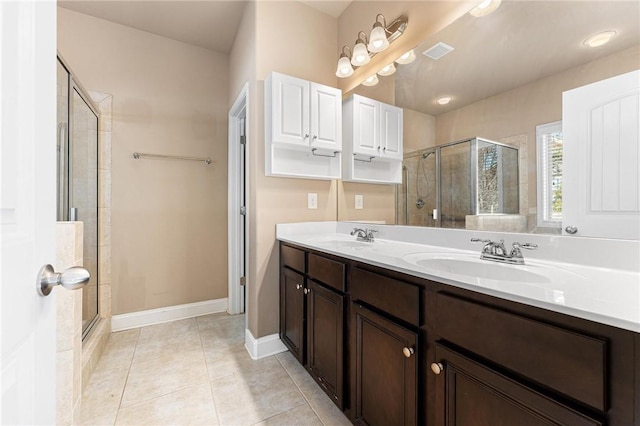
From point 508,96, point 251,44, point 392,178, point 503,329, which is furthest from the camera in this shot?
point 251,44

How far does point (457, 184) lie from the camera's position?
140 centimetres

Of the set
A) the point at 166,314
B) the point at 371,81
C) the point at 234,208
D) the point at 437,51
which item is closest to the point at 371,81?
the point at 371,81

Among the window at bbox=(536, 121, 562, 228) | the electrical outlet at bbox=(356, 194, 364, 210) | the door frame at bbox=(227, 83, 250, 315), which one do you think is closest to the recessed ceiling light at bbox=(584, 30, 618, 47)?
the window at bbox=(536, 121, 562, 228)

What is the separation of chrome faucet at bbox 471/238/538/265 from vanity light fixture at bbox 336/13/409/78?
4.55 feet

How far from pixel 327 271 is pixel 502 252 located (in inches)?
29.6

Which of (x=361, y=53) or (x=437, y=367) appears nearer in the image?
(x=437, y=367)

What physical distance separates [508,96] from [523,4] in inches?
14.5

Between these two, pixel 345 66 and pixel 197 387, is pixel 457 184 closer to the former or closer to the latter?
pixel 345 66

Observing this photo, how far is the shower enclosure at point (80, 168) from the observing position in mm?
1671

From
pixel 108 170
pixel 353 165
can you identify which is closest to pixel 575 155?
pixel 353 165

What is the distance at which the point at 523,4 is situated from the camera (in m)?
1.16

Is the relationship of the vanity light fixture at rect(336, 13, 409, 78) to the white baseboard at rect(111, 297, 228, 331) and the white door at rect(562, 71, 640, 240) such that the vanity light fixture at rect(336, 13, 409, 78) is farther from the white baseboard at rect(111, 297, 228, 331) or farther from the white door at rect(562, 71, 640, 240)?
the white baseboard at rect(111, 297, 228, 331)

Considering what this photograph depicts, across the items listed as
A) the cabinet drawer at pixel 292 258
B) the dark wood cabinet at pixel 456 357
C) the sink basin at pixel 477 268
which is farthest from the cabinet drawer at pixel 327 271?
the sink basin at pixel 477 268

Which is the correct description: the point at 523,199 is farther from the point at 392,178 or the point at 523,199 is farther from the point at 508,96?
the point at 392,178
